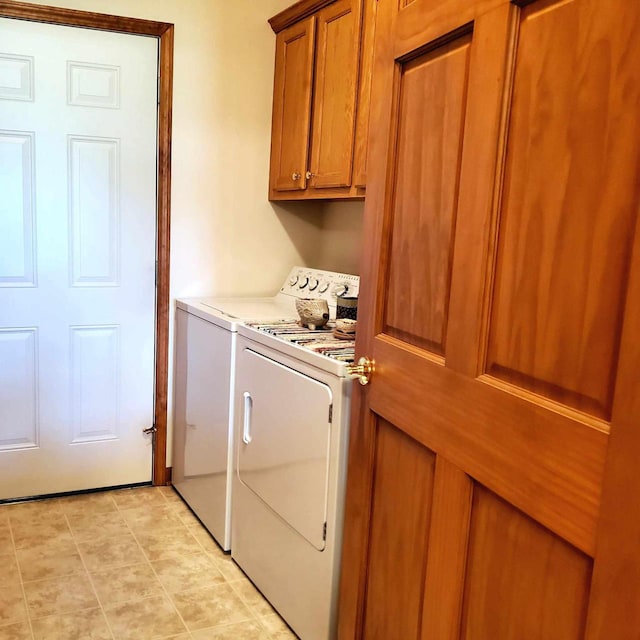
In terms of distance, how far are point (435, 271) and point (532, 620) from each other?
0.60m

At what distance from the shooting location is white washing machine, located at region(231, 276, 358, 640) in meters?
1.80

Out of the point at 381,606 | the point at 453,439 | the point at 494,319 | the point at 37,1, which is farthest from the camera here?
the point at 37,1

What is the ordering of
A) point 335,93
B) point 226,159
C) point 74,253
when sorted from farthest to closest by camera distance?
point 226,159
point 74,253
point 335,93

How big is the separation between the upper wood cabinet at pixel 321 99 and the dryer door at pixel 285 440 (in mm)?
780

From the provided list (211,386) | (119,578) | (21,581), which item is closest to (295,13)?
(211,386)

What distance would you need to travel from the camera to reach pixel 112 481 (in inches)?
119

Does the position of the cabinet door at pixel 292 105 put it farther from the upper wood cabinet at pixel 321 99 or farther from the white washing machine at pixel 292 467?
the white washing machine at pixel 292 467

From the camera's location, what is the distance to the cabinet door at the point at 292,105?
2697 millimetres

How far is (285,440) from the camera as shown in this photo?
2.04 meters

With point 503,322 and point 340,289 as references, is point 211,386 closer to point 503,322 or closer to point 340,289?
point 340,289

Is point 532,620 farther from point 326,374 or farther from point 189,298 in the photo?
point 189,298

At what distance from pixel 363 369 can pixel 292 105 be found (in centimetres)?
175

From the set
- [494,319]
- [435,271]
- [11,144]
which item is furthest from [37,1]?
[494,319]

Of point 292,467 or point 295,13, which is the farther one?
point 295,13
